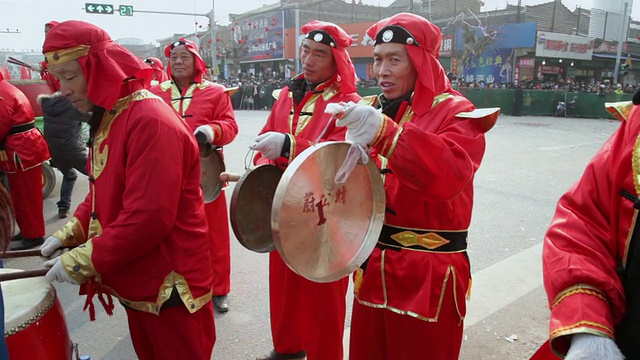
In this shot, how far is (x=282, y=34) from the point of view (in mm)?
38219

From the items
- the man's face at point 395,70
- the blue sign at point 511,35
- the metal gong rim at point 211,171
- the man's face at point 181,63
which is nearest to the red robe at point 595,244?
the man's face at point 395,70

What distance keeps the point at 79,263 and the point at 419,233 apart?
1.43 meters

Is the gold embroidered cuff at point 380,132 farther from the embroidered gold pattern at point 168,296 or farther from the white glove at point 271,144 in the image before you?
the embroidered gold pattern at point 168,296

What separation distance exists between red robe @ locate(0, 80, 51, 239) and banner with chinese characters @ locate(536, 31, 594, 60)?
28.4 meters

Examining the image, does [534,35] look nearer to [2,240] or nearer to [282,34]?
[282,34]

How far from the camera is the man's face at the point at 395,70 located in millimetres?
2076

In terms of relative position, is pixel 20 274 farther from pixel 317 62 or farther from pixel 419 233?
pixel 317 62

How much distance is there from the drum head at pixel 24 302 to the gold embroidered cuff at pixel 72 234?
210 millimetres

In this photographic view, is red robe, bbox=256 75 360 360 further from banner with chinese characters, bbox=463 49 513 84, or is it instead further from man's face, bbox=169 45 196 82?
banner with chinese characters, bbox=463 49 513 84

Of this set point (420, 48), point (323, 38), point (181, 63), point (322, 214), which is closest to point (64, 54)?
point (322, 214)

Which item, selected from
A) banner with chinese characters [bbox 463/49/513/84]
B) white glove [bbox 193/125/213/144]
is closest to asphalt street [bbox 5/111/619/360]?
white glove [bbox 193/125/213/144]

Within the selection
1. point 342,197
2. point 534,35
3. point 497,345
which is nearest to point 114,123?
point 342,197

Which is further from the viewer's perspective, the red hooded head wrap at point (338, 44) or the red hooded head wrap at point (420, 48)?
the red hooded head wrap at point (338, 44)

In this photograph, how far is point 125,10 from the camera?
23391mm
